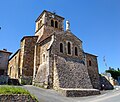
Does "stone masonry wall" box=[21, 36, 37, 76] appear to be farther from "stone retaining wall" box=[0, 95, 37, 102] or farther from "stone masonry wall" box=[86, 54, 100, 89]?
"stone retaining wall" box=[0, 95, 37, 102]

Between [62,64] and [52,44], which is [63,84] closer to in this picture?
[62,64]

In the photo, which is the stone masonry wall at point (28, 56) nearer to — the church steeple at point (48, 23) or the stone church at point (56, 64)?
the stone church at point (56, 64)

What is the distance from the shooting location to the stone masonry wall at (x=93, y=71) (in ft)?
94.0

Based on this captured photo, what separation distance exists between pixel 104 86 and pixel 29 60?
15.0m

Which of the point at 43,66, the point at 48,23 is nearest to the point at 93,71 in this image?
the point at 43,66

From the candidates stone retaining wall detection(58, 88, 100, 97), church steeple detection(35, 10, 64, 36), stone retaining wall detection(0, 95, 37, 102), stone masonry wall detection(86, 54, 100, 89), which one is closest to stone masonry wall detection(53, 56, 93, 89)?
stone retaining wall detection(58, 88, 100, 97)

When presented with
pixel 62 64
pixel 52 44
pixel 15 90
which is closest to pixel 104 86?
pixel 62 64

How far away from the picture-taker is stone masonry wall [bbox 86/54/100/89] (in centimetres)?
2865

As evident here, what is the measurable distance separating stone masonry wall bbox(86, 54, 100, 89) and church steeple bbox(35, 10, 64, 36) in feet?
28.5

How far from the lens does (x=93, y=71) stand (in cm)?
3058

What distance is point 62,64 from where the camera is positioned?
22.1 metres

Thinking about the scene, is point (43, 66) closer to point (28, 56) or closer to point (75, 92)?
point (28, 56)

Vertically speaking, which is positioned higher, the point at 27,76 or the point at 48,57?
the point at 48,57

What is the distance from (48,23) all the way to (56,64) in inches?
492
